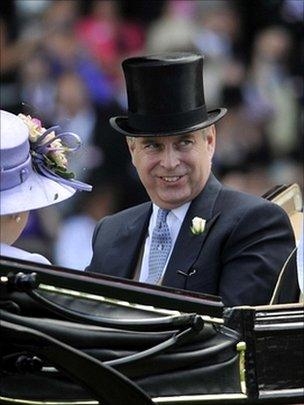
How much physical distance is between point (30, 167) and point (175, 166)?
1.02 m

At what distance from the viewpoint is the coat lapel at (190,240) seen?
16.9 feet

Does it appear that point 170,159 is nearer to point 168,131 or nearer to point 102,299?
point 168,131

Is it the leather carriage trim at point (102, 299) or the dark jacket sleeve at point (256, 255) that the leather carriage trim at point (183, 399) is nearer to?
the leather carriage trim at point (102, 299)

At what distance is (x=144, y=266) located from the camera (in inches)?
211

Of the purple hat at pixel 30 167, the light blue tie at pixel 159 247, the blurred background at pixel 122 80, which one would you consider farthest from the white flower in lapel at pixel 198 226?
the blurred background at pixel 122 80

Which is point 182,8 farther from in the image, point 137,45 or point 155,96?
point 155,96

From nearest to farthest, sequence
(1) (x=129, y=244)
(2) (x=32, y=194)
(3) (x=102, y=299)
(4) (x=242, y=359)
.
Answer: (3) (x=102, y=299) < (4) (x=242, y=359) < (2) (x=32, y=194) < (1) (x=129, y=244)

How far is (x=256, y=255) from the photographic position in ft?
16.9

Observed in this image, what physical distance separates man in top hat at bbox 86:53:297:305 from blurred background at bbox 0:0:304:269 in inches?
124

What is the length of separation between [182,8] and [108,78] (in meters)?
0.61

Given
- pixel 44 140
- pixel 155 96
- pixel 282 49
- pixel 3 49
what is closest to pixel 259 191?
pixel 282 49

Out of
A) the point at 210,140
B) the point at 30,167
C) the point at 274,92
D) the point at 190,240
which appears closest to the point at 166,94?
the point at 210,140

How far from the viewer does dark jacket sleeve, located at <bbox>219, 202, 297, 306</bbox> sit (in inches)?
199

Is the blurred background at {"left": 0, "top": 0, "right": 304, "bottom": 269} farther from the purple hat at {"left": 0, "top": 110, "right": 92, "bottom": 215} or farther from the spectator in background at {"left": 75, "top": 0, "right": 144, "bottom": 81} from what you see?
the purple hat at {"left": 0, "top": 110, "right": 92, "bottom": 215}
